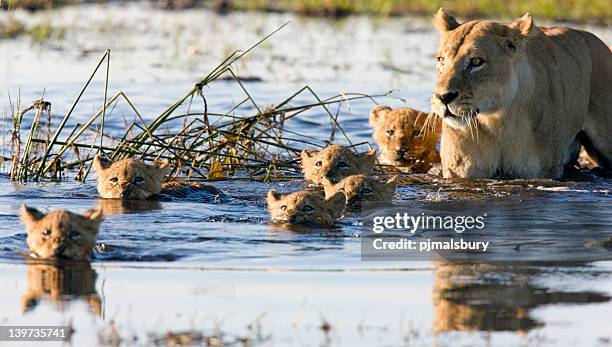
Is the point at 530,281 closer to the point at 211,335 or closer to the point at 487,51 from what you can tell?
the point at 211,335

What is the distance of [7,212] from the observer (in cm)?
856

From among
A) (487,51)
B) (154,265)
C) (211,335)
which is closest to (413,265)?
(154,265)

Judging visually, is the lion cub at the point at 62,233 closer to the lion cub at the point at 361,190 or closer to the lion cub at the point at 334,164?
the lion cub at the point at 361,190

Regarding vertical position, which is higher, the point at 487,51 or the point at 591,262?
the point at 487,51

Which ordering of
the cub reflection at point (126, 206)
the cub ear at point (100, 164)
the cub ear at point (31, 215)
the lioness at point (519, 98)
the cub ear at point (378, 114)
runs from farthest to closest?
the cub ear at point (378, 114), the cub ear at point (100, 164), the lioness at point (519, 98), the cub reflection at point (126, 206), the cub ear at point (31, 215)

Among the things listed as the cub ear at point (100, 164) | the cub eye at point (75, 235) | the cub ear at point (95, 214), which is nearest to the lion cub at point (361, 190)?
the cub ear at point (100, 164)

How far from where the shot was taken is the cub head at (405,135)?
10.7 metres

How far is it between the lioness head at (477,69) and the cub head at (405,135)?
4.74 ft

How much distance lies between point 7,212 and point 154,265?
6.34 feet

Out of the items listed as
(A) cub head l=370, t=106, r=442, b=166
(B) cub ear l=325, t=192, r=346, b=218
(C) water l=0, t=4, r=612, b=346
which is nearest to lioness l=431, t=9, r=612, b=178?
(C) water l=0, t=4, r=612, b=346

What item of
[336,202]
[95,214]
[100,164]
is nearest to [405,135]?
[336,202]

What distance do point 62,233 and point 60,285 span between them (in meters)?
0.53

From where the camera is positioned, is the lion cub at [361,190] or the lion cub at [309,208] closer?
the lion cub at [309,208]

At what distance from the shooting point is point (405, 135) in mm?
10695
